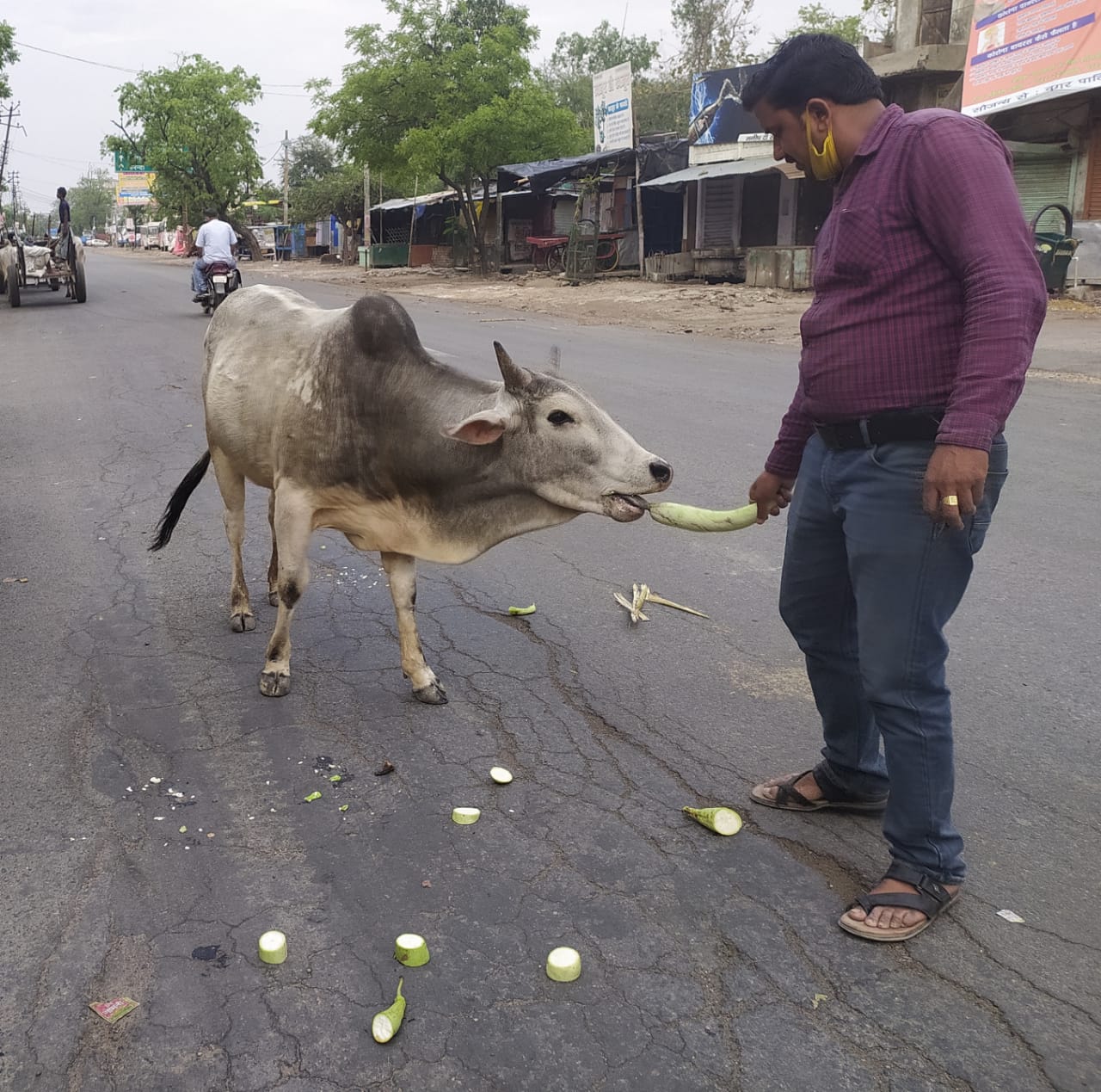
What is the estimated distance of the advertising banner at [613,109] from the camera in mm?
27719

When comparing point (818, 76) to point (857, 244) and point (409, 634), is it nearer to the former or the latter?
point (857, 244)

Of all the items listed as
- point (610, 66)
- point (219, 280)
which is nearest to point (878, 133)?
point (219, 280)

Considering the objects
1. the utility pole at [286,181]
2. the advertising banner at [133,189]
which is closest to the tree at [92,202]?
the advertising banner at [133,189]

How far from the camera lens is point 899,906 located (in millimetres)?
2631

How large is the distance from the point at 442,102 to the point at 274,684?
29841 mm

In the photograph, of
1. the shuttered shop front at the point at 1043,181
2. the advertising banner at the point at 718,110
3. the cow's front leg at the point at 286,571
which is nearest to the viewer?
the cow's front leg at the point at 286,571

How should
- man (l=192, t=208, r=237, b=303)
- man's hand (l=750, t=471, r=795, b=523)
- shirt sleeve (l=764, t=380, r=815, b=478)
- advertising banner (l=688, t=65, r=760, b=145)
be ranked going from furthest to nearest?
advertising banner (l=688, t=65, r=760, b=145) < man (l=192, t=208, r=237, b=303) < man's hand (l=750, t=471, r=795, b=523) < shirt sleeve (l=764, t=380, r=815, b=478)

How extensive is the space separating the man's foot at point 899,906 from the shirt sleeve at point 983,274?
3.71 ft

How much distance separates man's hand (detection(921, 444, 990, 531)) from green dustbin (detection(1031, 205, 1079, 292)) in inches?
659

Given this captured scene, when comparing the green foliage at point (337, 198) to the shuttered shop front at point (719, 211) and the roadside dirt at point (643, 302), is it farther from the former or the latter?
the shuttered shop front at point (719, 211)

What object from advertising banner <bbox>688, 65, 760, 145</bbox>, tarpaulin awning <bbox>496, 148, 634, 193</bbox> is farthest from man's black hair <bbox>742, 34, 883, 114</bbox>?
tarpaulin awning <bbox>496, 148, 634, 193</bbox>

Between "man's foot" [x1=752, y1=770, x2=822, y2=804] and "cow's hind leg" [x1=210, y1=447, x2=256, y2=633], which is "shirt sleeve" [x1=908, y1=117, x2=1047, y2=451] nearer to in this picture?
"man's foot" [x1=752, y1=770, x2=822, y2=804]

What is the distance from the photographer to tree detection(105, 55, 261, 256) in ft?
159

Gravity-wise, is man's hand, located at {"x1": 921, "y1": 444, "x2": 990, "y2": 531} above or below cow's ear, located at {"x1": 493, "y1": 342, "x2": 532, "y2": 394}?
below
